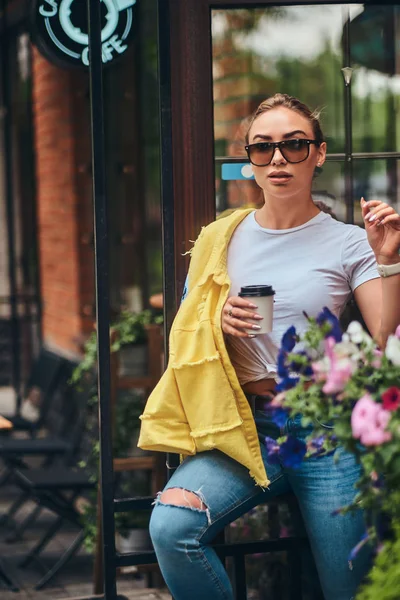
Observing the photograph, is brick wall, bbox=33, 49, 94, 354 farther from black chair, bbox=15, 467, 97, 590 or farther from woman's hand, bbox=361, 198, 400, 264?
woman's hand, bbox=361, 198, 400, 264

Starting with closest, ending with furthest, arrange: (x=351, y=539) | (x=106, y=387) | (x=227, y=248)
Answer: (x=351, y=539), (x=227, y=248), (x=106, y=387)

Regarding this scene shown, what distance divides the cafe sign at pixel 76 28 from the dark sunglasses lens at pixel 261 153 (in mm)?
883

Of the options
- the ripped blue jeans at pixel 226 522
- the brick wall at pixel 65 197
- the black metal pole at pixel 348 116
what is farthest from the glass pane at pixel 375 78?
the brick wall at pixel 65 197

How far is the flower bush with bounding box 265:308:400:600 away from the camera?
7.13ft

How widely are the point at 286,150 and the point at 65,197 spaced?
473 cm

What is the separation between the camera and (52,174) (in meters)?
7.95

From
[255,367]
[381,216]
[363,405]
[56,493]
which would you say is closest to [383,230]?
[381,216]

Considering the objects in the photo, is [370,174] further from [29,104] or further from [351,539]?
[29,104]

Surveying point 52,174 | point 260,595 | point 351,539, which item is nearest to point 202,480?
point 351,539

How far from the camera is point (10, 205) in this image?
8391 millimetres

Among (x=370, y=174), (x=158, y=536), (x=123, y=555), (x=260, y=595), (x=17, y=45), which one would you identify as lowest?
(x=260, y=595)

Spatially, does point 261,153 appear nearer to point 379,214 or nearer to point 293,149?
point 293,149

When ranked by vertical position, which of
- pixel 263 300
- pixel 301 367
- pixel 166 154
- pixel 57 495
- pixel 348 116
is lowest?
pixel 57 495

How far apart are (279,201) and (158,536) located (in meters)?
0.99
